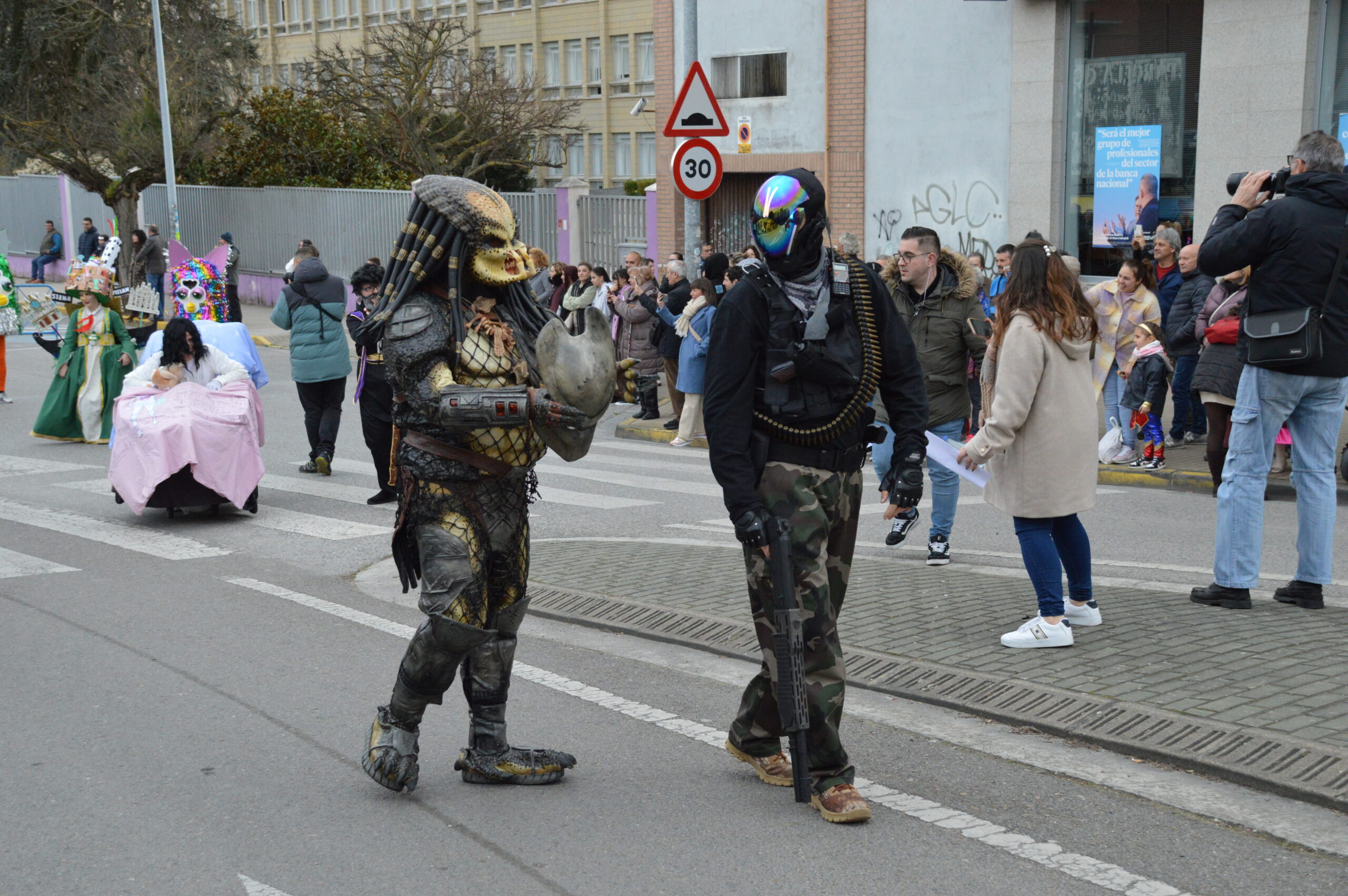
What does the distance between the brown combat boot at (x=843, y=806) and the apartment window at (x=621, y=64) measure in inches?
1933

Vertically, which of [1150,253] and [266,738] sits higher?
[1150,253]

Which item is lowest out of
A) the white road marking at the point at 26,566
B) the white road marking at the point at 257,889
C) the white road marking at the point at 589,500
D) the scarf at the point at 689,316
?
the white road marking at the point at 589,500

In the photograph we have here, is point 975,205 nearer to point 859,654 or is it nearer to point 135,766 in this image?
point 859,654

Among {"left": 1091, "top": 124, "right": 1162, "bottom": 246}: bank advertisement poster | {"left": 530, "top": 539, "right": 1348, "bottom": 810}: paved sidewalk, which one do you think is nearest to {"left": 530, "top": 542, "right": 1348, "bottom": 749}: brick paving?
{"left": 530, "top": 539, "right": 1348, "bottom": 810}: paved sidewalk

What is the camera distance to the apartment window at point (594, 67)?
52.2 meters

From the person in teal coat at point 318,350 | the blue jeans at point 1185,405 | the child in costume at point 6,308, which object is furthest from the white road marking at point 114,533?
the blue jeans at point 1185,405

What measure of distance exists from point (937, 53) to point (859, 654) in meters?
15.1

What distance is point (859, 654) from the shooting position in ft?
19.9

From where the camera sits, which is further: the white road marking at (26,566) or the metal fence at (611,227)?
the metal fence at (611,227)

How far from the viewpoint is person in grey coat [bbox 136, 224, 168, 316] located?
91.9 feet

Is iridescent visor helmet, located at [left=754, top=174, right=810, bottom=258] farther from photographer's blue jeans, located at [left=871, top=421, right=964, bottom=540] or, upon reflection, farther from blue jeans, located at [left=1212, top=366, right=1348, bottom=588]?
photographer's blue jeans, located at [left=871, top=421, right=964, bottom=540]

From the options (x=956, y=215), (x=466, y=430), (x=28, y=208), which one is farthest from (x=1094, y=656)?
(x=28, y=208)

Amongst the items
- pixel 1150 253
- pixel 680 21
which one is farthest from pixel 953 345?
pixel 680 21

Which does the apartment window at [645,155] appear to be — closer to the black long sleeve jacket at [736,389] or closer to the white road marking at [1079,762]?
the white road marking at [1079,762]
